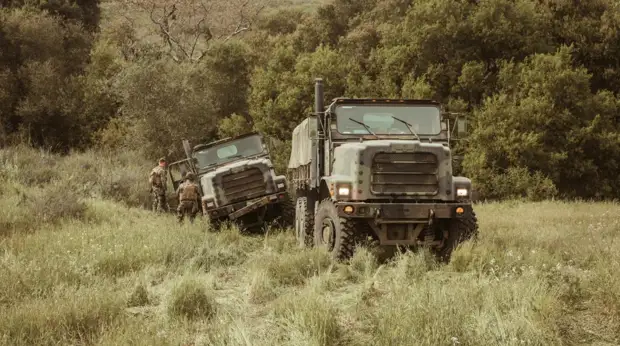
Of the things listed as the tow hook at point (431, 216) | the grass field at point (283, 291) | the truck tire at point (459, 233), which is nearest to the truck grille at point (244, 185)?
the grass field at point (283, 291)

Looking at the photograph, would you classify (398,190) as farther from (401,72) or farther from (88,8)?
(88,8)

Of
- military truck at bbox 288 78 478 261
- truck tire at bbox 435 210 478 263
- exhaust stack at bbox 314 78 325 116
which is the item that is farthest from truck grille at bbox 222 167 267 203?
truck tire at bbox 435 210 478 263

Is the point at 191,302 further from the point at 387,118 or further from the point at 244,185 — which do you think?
the point at 244,185

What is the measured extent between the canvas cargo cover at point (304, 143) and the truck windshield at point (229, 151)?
94 cm

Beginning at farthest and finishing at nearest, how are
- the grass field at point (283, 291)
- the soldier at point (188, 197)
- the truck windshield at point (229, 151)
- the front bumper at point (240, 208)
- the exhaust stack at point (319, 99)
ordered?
the truck windshield at point (229, 151) < the soldier at point (188, 197) < the front bumper at point (240, 208) < the exhaust stack at point (319, 99) < the grass field at point (283, 291)

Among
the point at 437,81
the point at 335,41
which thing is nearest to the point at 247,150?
the point at 437,81

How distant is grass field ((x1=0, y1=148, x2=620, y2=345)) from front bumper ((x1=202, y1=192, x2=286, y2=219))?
105 centimetres

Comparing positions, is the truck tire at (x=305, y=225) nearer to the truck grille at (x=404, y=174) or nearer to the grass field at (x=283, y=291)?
the grass field at (x=283, y=291)

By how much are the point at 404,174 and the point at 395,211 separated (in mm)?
621

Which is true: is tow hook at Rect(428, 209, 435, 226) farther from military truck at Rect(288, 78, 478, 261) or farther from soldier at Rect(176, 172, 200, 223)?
soldier at Rect(176, 172, 200, 223)

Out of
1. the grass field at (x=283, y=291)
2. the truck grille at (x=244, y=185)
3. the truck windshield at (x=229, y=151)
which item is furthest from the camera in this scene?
the truck windshield at (x=229, y=151)

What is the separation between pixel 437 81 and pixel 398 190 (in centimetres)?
1966

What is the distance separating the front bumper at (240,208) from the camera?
12.0 metres

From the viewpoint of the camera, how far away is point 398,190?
Result: 809cm
